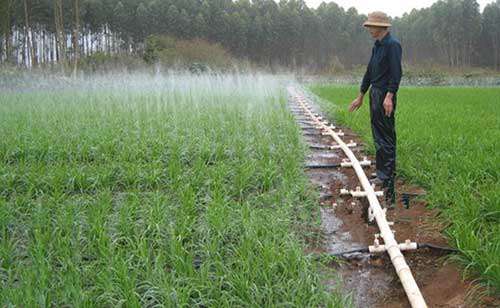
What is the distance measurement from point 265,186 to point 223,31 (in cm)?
3904

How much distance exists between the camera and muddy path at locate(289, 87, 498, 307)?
225 centimetres

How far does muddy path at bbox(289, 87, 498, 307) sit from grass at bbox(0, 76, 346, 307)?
0.20 meters

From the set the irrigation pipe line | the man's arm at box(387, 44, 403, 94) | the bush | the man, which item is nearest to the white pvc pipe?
the irrigation pipe line

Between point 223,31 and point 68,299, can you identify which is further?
point 223,31

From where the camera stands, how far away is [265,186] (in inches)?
152

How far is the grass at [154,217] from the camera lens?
2.15 meters

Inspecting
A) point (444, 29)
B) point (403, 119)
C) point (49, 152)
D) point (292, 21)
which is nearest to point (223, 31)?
point (292, 21)

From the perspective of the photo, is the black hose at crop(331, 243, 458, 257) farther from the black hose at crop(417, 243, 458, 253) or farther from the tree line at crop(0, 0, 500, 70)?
the tree line at crop(0, 0, 500, 70)

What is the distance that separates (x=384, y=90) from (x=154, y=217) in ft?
6.86

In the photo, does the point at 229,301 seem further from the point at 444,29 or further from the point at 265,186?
the point at 444,29

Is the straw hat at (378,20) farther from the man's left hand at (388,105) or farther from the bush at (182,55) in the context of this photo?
the bush at (182,55)

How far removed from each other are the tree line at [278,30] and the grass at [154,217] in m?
27.6

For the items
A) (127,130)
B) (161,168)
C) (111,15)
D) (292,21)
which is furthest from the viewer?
(292,21)

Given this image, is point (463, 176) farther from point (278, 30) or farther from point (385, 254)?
point (278, 30)
